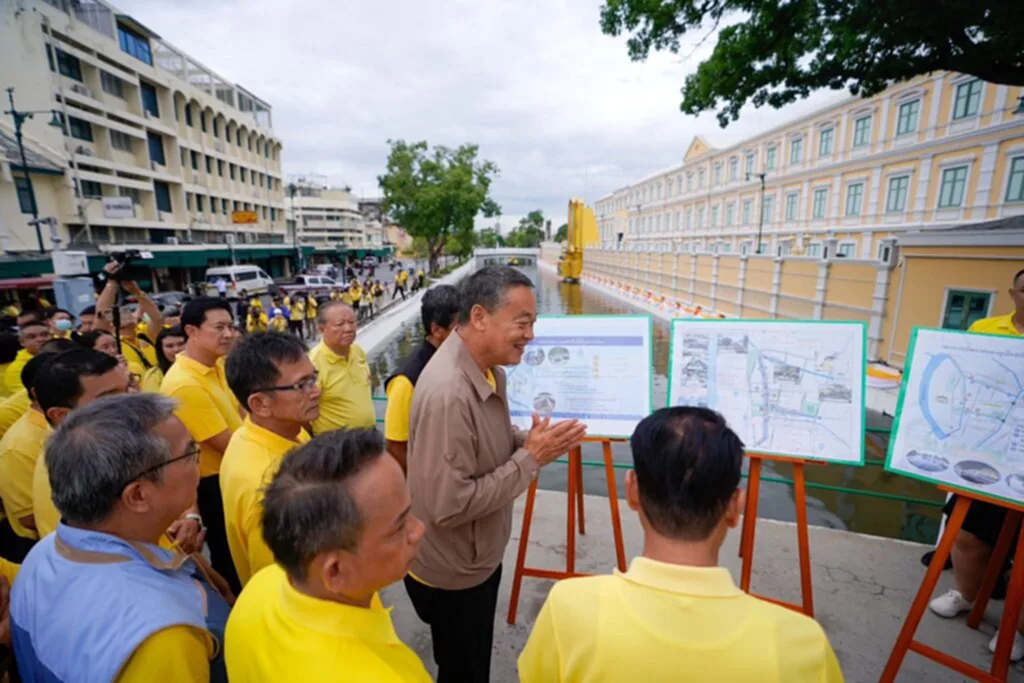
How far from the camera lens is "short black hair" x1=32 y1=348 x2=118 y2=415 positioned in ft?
6.77

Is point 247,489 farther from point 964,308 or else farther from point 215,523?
point 964,308

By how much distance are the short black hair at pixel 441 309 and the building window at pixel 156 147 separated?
100ft

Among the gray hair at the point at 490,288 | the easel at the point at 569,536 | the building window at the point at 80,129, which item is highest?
the building window at the point at 80,129

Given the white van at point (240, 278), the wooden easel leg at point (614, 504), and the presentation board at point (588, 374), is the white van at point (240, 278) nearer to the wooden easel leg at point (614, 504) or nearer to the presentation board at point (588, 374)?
the presentation board at point (588, 374)

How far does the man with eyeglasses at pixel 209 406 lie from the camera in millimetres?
2453

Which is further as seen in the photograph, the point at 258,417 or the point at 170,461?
the point at 258,417

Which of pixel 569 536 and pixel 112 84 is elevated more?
pixel 112 84

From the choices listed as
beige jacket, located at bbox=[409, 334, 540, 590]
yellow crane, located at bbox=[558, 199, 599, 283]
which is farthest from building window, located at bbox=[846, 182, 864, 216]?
beige jacket, located at bbox=[409, 334, 540, 590]

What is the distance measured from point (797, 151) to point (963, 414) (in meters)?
34.4

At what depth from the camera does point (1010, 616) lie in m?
1.94

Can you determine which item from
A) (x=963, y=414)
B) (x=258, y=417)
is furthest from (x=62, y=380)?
(x=963, y=414)

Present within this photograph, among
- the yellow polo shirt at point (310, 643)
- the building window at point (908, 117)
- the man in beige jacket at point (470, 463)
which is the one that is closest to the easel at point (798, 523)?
the man in beige jacket at point (470, 463)

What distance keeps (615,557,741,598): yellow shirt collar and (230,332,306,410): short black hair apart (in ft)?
5.13

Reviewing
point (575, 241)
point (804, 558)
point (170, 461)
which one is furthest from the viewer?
point (575, 241)
